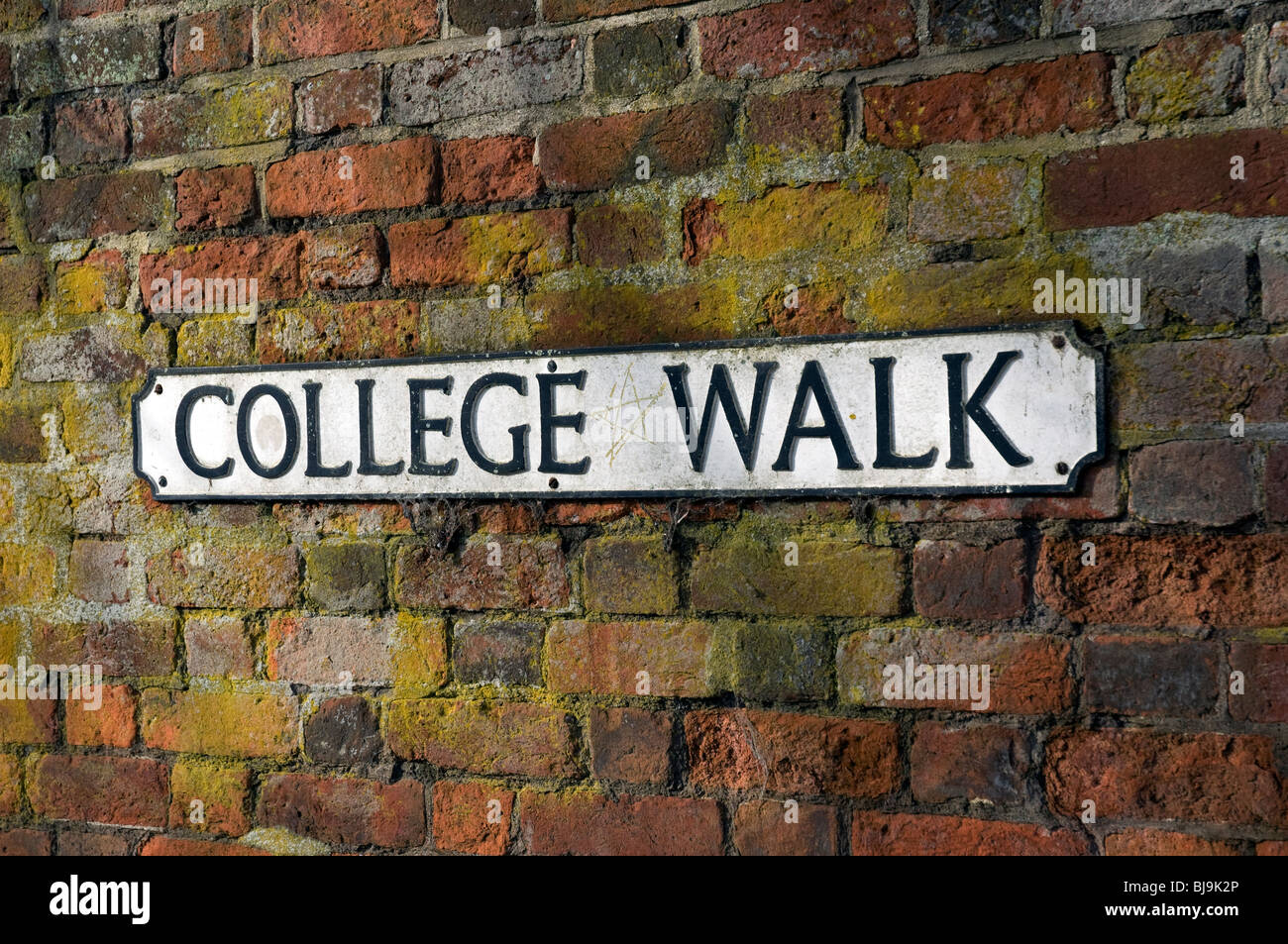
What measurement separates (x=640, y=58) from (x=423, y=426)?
0.61 meters

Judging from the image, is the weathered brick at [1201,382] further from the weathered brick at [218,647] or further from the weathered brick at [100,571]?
the weathered brick at [100,571]

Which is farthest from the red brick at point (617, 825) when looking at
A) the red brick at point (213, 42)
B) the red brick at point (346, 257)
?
the red brick at point (213, 42)

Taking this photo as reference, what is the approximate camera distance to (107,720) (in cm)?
164

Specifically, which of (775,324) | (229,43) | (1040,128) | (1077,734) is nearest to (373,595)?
(775,324)

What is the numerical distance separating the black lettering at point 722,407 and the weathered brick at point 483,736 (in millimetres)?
449

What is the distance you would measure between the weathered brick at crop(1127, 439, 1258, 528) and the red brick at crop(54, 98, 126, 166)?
1611 mm

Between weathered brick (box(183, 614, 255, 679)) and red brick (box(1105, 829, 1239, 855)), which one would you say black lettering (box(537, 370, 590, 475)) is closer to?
weathered brick (box(183, 614, 255, 679))

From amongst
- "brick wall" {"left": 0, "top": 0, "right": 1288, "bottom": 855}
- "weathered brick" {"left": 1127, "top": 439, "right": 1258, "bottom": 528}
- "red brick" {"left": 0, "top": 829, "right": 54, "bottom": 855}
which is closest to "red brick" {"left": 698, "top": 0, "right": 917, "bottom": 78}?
"brick wall" {"left": 0, "top": 0, "right": 1288, "bottom": 855}

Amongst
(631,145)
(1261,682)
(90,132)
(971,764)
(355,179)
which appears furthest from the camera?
(90,132)

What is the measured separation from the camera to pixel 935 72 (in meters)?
1.30

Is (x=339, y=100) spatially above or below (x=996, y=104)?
above

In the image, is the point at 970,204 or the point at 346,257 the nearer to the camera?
the point at 970,204

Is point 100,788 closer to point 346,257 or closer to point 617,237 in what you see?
point 346,257

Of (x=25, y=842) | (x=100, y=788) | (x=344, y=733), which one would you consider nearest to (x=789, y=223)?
(x=344, y=733)
